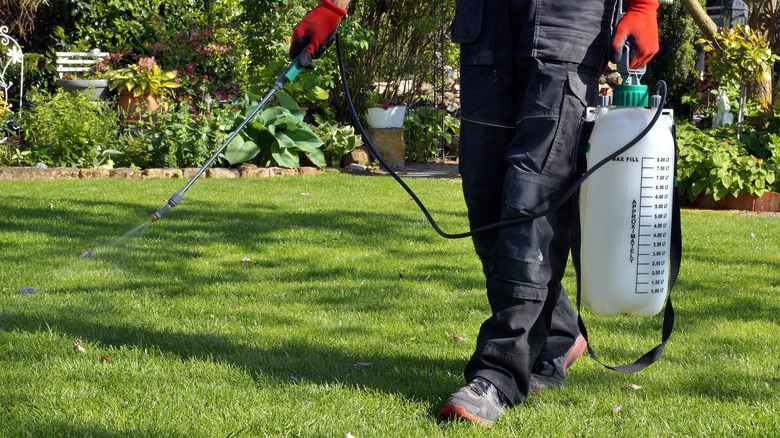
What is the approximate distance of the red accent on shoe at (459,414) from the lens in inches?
77.1

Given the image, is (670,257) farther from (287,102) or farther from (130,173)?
(287,102)

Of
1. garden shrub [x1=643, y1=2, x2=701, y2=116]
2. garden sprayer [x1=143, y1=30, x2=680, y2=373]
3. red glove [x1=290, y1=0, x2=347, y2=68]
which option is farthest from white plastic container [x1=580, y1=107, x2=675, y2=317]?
garden shrub [x1=643, y1=2, x2=701, y2=116]

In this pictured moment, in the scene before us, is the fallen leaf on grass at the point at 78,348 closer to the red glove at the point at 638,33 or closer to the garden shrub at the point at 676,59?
the red glove at the point at 638,33

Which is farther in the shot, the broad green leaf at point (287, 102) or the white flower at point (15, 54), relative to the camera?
the white flower at point (15, 54)

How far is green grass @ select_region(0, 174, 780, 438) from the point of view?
2021mm

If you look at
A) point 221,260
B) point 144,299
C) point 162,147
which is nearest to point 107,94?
point 162,147

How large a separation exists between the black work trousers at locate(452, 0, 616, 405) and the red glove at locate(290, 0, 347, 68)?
0.41 meters

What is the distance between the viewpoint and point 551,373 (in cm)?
236

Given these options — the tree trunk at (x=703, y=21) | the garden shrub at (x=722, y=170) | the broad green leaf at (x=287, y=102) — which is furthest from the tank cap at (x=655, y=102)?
the broad green leaf at (x=287, y=102)

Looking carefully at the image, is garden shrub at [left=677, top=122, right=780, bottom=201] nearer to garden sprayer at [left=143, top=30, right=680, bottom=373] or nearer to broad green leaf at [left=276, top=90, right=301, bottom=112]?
broad green leaf at [left=276, top=90, right=301, bottom=112]

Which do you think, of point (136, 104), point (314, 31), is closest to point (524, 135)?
point (314, 31)

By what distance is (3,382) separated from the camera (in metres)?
2.20

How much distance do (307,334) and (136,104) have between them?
22.4ft

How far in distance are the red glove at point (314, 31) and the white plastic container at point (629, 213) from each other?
904mm
